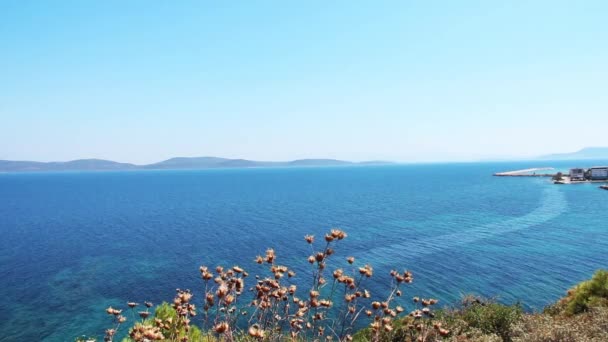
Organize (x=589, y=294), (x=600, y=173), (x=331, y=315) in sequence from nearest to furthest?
(x=589, y=294) < (x=331, y=315) < (x=600, y=173)

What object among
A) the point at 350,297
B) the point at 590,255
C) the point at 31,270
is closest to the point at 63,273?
the point at 31,270

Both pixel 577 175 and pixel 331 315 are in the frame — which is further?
pixel 577 175

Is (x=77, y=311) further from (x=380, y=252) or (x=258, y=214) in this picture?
(x=258, y=214)

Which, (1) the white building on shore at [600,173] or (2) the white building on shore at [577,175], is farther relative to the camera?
(2) the white building on shore at [577,175]

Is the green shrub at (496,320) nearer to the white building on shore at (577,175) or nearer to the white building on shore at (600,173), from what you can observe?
the white building on shore at (577,175)

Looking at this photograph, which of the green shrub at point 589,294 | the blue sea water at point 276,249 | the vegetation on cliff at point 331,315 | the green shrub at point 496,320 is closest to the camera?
the vegetation on cliff at point 331,315

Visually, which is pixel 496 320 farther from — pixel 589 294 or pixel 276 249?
pixel 276 249

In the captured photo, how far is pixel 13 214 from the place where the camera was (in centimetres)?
7369

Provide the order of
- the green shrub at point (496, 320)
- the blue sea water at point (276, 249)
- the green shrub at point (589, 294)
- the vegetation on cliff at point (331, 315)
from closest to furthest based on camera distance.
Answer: the vegetation on cliff at point (331, 315)
the green shrub at point (496, 320)
the green shrub at point (589, 294)
the blue sea water at point (276, 249)

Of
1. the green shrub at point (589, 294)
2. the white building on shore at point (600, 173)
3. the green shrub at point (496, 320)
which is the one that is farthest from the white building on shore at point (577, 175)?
the green shrub at point (496, 320)

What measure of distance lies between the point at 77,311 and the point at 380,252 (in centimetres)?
2579

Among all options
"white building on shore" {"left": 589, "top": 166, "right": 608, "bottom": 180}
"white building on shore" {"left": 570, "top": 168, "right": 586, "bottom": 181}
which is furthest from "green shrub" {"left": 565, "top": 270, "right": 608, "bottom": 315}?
"white building on shore" {"left": 589, "top": 166, "right": 608, "bottom": 180}

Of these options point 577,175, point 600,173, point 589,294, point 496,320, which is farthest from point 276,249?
point 600,173

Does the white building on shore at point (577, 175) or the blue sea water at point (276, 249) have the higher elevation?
the white building on shore at point (577, 175)
